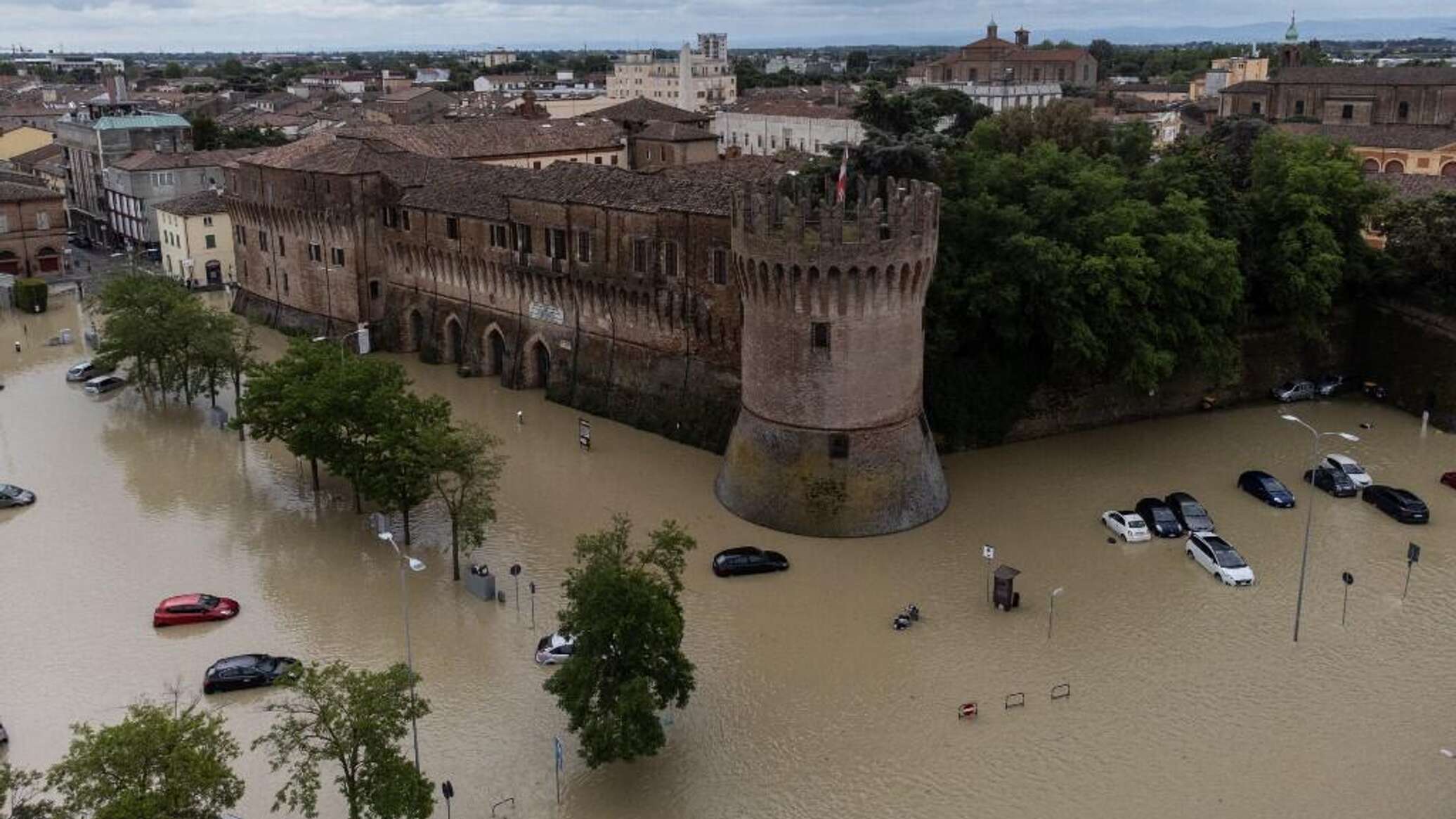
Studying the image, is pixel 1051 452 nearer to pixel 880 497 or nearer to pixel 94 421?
pixel 880 497

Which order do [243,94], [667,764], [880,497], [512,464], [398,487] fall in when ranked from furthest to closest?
[243,94], [512,464], [880,497], [398,487], [667,764]

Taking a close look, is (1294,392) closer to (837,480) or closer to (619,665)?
(837,480)

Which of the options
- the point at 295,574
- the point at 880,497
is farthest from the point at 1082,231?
the point at 295,574

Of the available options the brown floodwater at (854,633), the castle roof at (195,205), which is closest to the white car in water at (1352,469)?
the brown floodwater at (854,633)

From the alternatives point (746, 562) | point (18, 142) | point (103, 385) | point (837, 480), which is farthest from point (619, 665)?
point (18, 142)

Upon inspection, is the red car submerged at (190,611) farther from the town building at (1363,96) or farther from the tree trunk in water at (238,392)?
the town building at (1363,96)

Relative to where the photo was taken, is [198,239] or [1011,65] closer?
[198,239]
